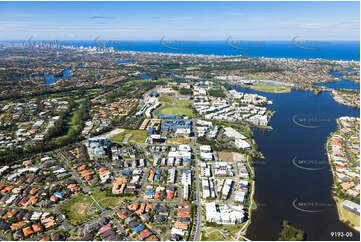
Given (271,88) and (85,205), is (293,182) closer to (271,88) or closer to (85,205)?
(85,205)

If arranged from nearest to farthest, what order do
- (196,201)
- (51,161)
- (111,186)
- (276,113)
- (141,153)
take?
(196,201) < (111,186) < (51,161) < (141,153) < (276,113)

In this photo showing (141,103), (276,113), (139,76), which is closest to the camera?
(276,113)

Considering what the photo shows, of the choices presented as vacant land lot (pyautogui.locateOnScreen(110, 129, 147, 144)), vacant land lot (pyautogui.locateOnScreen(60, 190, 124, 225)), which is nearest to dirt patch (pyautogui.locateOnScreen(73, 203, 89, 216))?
vacant land lot (pyautogui.locateOnScreen(60, 190, 124, 225))

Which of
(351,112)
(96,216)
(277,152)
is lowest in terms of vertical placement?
(96,216)

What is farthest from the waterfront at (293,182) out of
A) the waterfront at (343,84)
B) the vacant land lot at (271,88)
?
the waterfront at (343,84)

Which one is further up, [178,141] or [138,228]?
[178,141]


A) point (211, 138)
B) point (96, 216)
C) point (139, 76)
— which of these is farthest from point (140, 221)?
point (139, 76)

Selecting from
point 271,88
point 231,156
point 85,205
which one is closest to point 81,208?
point 85,205

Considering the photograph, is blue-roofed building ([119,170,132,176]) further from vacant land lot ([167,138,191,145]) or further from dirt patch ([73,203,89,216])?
vacant land lot ([167,138,191,145])

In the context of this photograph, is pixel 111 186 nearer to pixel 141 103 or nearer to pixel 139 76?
pixel 141 103
